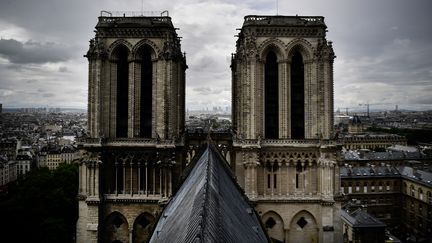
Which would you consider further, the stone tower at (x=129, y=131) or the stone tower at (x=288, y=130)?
the stone tower at (x=129, y=131)

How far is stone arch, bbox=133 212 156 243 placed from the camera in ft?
123

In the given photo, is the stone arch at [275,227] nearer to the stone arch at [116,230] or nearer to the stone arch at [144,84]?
the stone arch at [116,230]

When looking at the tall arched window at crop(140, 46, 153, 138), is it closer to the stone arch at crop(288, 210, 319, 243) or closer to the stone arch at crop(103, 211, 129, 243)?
the stone arch at crop(103, 211, 129, 243)

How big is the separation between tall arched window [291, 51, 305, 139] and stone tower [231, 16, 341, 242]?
9 cm

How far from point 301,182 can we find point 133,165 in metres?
14.6

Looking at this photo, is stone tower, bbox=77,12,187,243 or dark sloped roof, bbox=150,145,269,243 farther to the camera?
stone tower, bbox=77,12,187,243

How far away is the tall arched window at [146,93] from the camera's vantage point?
38000mm

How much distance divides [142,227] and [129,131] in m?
8.59

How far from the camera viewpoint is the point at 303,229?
37781 millimetres

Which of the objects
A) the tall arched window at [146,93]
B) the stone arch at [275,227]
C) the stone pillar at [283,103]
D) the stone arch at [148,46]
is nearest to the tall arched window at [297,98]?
the stone pillar at [283,103]

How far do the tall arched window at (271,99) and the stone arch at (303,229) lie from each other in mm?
7502

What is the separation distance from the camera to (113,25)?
3731 cm

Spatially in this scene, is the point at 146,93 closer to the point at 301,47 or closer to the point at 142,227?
the point at 142,227

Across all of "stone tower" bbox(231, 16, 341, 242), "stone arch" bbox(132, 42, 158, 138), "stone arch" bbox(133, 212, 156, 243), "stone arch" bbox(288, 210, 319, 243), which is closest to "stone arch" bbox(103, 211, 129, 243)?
"stone arch" bbox(133, 212, 156, 243)
